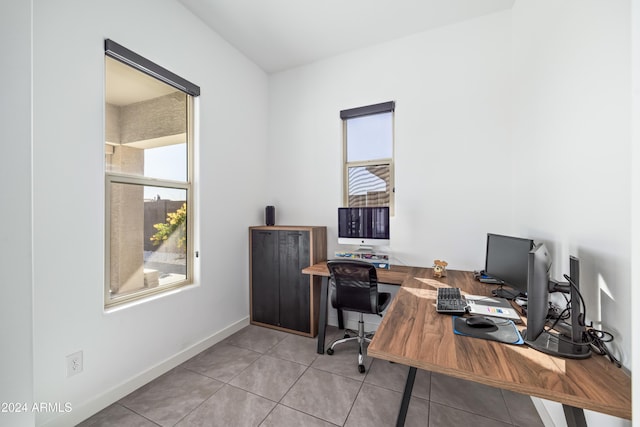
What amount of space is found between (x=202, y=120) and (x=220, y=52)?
894 mm

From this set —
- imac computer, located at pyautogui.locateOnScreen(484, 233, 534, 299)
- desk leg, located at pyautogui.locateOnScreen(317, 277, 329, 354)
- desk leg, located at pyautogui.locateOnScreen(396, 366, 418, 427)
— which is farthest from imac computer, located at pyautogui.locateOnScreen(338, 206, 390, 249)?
desk leg, located at pyautogui.locateOnScreen(396, 366, 418, 427)

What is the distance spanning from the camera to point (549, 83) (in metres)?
1.71

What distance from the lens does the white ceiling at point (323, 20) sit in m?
2.41

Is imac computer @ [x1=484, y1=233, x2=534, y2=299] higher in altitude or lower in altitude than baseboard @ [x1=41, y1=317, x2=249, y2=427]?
higher

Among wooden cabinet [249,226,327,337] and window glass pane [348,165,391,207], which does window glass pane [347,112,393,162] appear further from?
wooden cabinet [249,226,327,337]

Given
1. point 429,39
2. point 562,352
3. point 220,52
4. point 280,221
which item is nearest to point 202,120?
point 220,52

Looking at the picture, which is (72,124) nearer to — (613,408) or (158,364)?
(158,364)

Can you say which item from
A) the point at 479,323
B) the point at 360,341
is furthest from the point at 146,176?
the point at 479,323

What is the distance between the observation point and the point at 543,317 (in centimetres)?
111

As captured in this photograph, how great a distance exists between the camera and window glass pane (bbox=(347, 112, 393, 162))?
3027 mm

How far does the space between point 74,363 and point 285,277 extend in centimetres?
184

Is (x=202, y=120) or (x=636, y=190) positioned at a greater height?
(x=202, y=120)

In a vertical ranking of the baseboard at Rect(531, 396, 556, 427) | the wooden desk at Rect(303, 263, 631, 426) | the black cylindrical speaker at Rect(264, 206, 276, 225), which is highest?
the black cylindrical speaker at Rect(264, 206, 276, 225)

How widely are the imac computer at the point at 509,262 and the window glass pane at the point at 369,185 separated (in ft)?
3.98
